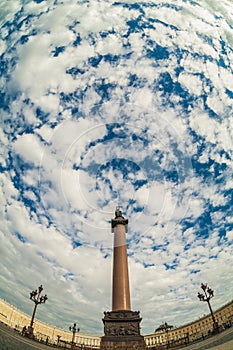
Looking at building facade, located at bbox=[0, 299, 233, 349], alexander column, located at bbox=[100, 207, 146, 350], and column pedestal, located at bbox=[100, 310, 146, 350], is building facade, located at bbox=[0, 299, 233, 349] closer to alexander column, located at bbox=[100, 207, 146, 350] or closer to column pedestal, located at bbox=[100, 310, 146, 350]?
column pedestal, located at bbox=[100, 310, 146, 350]

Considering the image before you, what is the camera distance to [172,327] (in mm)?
52031

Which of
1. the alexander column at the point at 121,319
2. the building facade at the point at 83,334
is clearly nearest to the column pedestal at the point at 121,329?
the alexander column at the point at 121,319

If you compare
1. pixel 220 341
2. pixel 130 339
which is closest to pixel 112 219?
pixel 130 339

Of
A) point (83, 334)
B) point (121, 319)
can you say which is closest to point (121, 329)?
point (121, 319)

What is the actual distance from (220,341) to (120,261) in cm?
1521

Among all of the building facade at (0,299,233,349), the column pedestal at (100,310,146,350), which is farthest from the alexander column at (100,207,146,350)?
the building facade at (0,299,233,349)

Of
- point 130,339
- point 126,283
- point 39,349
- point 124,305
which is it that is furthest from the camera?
point 126,283

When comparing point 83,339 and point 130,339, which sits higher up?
point 83,339

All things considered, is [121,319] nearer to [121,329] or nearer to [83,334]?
[121,329]

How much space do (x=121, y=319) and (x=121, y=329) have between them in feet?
3.51

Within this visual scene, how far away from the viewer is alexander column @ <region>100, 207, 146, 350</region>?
81.4 ft

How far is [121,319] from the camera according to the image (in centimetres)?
2586

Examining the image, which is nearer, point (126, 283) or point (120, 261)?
point (126, 283)

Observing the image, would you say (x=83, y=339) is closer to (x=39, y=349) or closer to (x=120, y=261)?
(x=120, y=261)
